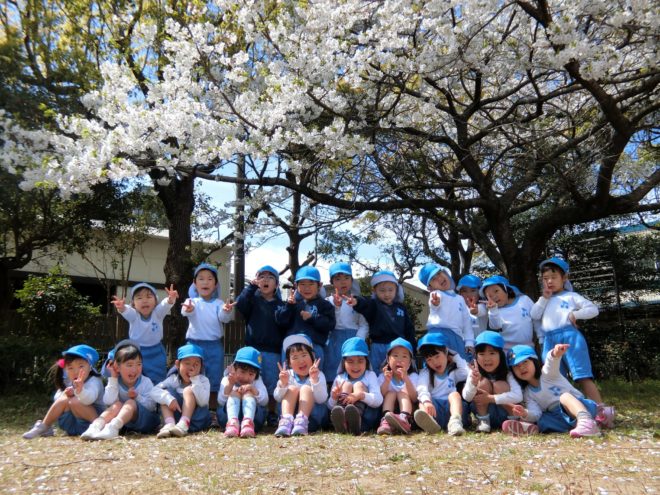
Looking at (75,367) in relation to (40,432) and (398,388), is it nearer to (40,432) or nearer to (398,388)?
(40,432)

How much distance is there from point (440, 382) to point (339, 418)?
103 cm

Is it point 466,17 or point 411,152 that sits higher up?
point 466,17

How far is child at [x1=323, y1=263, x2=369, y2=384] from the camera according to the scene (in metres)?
5.99

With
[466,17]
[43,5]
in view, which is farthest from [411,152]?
[43,5]

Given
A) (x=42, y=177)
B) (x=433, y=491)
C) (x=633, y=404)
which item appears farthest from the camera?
(x=633, y=404)

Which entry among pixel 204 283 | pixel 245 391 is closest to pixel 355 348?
pixel 245 391

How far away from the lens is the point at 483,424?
4863mm

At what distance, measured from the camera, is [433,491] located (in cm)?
299

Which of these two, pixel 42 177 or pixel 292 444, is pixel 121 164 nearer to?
pixel 42 177

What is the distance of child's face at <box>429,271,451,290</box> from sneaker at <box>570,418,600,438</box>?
1.95m

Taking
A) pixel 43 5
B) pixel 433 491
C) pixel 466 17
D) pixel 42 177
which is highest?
pixel 43 5

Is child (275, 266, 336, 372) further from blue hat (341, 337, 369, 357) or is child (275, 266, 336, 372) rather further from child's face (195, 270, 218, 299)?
child's face (195, 270, 218, 299)

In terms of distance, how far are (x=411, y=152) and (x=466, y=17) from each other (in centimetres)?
258

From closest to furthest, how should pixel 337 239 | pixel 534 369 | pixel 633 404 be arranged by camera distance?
pixel 534 369 < pixel 633 404 < pixel 337 239
